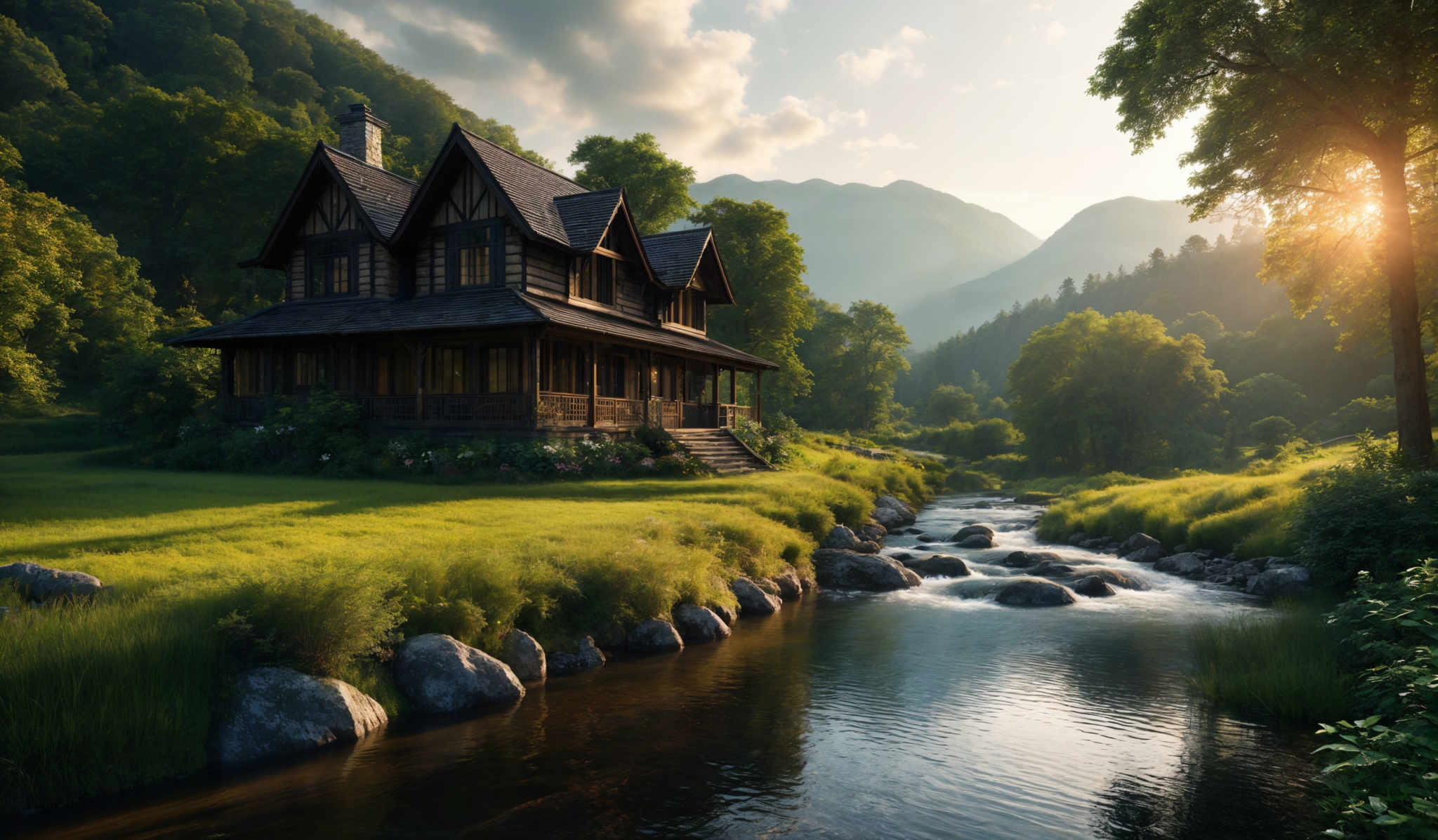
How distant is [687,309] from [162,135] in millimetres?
41757

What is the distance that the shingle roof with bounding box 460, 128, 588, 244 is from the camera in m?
27.4

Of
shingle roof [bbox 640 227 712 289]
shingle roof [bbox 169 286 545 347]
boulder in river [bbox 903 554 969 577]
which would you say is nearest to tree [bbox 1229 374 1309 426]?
shingle roof [bbox 640 227 712 289]

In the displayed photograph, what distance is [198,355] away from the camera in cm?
3238

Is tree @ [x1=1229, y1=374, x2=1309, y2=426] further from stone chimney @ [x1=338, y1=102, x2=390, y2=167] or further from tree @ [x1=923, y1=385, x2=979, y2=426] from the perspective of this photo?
stone chimney @ [x1=338, y1=102, x2=390, y2=167]

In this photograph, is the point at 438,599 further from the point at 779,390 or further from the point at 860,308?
the point at 860,308

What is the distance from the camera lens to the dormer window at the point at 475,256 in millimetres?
27656

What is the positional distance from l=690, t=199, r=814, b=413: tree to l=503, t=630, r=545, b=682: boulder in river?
4202 cm

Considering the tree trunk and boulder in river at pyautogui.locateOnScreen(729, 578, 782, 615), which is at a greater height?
the tree trunk

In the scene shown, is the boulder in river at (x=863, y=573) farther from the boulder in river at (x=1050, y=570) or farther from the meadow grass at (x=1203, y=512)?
the meadow grass at (x=1203, y=512)

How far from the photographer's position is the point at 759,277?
50.7 meters

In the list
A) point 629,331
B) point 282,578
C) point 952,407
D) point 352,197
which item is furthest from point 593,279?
point 952,407

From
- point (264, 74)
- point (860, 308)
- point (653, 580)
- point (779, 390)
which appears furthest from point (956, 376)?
point (653, 580)

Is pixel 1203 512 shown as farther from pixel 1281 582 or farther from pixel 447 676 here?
pixel 447 676

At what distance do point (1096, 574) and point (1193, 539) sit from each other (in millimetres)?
5758
